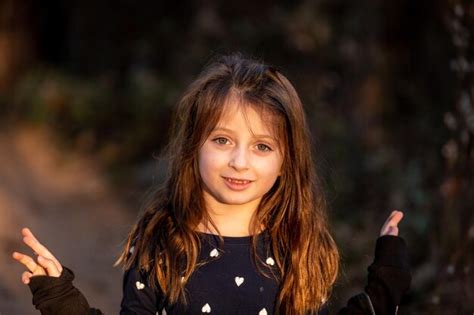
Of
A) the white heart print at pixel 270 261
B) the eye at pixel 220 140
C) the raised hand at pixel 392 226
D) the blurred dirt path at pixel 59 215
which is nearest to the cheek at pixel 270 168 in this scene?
the eye at pixel 220 140

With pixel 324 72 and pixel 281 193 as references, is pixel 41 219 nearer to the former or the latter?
pixel 324 72

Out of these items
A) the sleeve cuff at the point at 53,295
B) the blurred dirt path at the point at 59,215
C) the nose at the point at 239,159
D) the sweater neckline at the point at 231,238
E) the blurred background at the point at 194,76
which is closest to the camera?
the sleeve cuff at the point at 53,295

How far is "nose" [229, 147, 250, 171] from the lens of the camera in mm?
2607

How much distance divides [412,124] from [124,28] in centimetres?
309

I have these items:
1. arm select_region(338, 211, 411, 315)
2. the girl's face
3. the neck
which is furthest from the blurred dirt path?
arm select_region(338, 211, 411, 315)

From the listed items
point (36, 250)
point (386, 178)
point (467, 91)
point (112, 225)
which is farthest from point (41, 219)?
point (36, 250)

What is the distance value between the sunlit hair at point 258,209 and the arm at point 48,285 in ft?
0.84

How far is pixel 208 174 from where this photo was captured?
106 inches

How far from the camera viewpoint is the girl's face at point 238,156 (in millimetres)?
2643

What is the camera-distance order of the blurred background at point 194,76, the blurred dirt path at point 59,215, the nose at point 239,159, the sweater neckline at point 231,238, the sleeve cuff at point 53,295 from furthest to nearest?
the blurred dirt path at point 59,215
the blurred background at point 194,76
the sweater neckline at point 231,238
the nose at point 239,159
the sleeve cuff at point 53,295

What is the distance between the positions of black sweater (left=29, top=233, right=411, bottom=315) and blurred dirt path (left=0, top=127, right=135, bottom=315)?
1.84 m

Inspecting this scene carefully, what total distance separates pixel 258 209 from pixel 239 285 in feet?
0.90

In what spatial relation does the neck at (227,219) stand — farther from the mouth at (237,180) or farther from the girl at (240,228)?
the mouth at (237,180)

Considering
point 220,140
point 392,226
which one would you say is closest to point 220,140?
point 220,140
